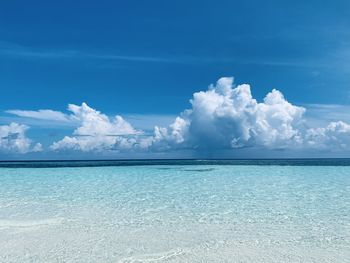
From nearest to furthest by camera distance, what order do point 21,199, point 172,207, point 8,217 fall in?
point 8,217
point 172,207
point 21,199

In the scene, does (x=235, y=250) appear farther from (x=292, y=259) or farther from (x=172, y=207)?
(x=172, y=207)

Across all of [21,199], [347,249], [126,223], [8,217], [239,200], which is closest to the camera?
[347,249]

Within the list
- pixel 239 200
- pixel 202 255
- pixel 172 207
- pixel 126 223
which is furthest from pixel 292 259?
pixel 239 200

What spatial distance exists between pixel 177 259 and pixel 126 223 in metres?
2.85

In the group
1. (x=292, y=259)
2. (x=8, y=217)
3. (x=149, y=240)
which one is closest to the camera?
(x=292, y=259)

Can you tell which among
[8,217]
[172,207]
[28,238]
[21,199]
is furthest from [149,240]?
[21,199]

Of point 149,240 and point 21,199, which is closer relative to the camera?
point 149,240

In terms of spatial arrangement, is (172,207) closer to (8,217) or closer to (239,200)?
(239,200)

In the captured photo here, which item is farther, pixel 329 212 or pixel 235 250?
pixel 329 212

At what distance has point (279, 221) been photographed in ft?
26.2

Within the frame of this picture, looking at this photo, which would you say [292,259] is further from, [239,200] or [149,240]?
[239,200]

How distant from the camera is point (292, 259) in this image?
17.5 ft

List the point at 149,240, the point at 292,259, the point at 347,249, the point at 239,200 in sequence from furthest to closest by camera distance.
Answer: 1. the point at 239,200
2. the point at 149,240
3. the point at 347,249
4. the point at 292,259

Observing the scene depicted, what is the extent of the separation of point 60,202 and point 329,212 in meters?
8.83
